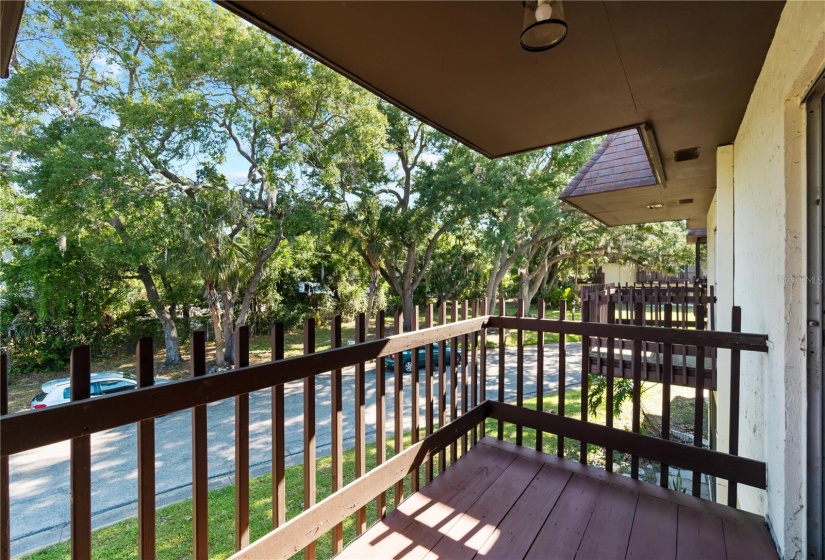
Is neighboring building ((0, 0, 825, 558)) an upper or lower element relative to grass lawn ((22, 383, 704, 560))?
upper

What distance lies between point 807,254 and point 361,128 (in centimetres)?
989

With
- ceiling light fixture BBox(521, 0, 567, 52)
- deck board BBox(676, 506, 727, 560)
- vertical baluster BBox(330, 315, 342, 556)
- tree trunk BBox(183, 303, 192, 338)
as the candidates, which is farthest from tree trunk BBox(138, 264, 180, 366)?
deck board BBox(676, 506, 727, 560)

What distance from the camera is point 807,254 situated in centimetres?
135

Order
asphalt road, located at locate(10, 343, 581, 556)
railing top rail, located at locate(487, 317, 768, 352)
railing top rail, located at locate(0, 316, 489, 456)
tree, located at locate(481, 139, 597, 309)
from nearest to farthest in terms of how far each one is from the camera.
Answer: railing top rail, located at locate(0, 316, 489, 456)
railing top rail, located at locate(487, 317, 768, 352)
asphalt road, located at locate(10, 343, 581, 556)
tree, located at locate(481, 139, 597, 309)

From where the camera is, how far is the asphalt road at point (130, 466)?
457 cm

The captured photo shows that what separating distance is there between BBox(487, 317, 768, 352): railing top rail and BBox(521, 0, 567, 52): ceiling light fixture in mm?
1566

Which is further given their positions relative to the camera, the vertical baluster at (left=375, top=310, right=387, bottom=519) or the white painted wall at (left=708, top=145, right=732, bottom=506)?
the white painted wall at (left=708, top=145, right=732, bottom=506)

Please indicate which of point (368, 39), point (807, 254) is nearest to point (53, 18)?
point (368, 39)

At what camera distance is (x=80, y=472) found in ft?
3.25

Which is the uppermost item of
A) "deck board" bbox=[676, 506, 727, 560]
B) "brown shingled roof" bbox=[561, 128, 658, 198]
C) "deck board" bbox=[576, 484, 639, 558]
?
"brown shingled roof" bbox=[561, 128, 658, 198]

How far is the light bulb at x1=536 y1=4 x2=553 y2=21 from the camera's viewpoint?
3.80ft

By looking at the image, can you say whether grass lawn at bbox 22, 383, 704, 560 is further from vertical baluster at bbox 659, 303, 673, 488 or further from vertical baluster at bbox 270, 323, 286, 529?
vertical baluster at bbox 270, 323, 286, 529

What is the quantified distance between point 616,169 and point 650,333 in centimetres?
288

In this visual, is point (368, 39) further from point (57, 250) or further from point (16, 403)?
point (57, 250)
